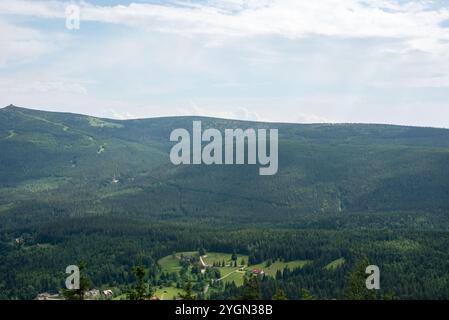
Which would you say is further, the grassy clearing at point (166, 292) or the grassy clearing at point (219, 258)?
the grassy clearing at point (219, 258)

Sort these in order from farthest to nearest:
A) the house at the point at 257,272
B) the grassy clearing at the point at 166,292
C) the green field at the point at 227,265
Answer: the house at the point at 257,272 → the green field at the point at 227,265 → the grassy clearing at the point at 166,292

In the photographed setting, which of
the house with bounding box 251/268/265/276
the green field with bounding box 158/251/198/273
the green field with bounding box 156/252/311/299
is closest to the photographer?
the green field with bounding box 156/252/311/299

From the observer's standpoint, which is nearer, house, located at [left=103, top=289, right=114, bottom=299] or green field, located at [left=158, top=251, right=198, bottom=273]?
house, located at [left=103, top=289, right=114, bottom=299]

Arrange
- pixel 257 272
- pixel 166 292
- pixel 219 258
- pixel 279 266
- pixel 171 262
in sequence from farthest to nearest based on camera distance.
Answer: pixel 219 258 < pixel 171 262 < pixel 279 266 < pixel 257 272 < pixel 166 292

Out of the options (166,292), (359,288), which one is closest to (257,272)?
(166,292)

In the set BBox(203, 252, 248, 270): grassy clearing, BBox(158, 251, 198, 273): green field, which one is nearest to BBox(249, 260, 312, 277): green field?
BBox(203, 252, 248, 270): grassy clearing

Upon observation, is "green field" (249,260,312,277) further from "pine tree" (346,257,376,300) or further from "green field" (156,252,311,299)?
"pine tree" (346,257,376,300)

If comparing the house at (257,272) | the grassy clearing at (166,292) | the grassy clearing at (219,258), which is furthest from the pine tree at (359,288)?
the grassy clearing at (219,258)

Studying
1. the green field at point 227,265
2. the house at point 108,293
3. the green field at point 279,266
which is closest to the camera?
the house at point 108,293

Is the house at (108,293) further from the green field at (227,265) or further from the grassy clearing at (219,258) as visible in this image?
the grassy clearing at (219,258)

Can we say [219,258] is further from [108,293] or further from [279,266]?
[108,293]
